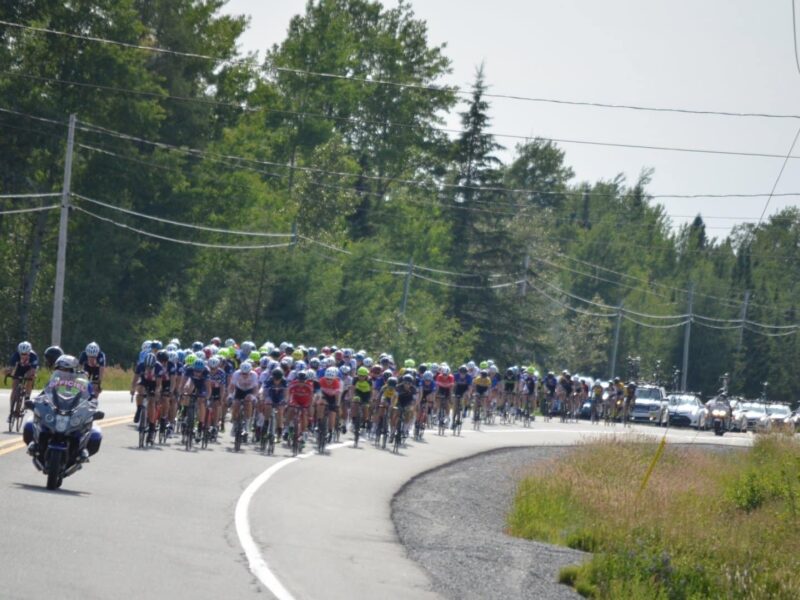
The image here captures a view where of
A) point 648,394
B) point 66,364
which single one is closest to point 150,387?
point 66,364

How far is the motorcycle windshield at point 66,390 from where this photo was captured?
58.0 feet

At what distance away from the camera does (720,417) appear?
60156 millimetres

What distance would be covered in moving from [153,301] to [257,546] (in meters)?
57.3

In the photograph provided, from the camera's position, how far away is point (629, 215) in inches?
5408

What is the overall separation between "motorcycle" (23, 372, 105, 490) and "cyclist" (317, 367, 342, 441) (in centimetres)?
1262

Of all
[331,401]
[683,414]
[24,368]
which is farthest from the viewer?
[683,414]

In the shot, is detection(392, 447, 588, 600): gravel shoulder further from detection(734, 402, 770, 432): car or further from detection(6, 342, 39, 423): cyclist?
detection(734, 402, 770, 432): car

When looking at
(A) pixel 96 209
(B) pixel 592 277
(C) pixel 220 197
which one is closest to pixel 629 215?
(B) pixel 592 277

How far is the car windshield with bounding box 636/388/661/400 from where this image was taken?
214 feet

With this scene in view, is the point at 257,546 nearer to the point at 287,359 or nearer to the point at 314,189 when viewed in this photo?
the point at 287,359

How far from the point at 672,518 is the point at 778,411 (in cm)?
5042

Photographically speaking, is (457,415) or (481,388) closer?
(457,415)

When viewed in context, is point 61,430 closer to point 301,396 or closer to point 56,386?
point 56,386

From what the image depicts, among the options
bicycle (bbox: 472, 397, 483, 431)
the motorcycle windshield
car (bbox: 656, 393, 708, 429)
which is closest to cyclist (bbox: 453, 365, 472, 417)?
bicycle (bbox: 472, 397, 483, 431)
